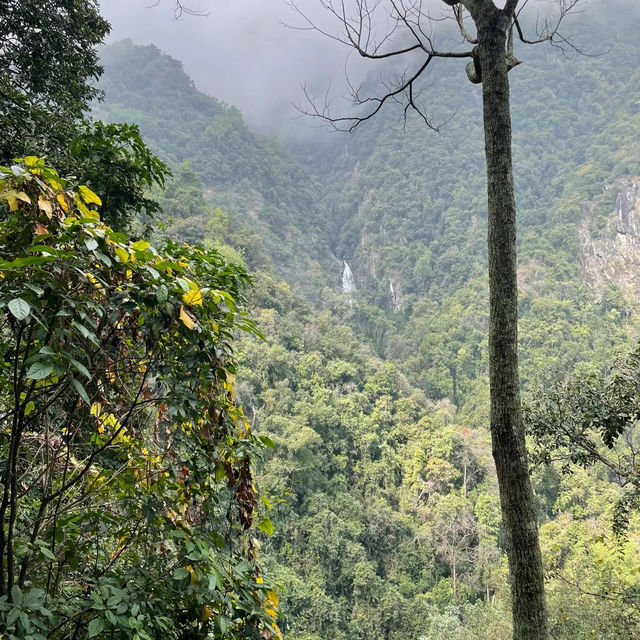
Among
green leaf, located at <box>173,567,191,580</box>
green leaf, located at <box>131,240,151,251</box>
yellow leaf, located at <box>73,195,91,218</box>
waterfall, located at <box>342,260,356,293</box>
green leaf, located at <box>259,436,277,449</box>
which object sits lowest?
green leaf, located at <box>173,567,191,580</box>

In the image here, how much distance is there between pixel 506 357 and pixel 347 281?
5825cm

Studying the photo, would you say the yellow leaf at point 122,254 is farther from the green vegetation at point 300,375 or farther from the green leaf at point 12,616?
the green leaf at point 12,616

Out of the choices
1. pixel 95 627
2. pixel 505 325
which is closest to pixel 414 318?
pixel 505 325

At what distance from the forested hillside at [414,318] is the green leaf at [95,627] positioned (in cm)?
42

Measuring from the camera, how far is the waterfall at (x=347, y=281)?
191ft

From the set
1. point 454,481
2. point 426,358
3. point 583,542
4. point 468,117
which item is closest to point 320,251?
point 426,358

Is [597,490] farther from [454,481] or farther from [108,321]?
[108,321]

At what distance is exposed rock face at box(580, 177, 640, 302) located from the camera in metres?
42.0

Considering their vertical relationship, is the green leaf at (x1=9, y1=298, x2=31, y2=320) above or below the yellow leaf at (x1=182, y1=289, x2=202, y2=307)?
below

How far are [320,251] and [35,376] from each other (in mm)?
60572

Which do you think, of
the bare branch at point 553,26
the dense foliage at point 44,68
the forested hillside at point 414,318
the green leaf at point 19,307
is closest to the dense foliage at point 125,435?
the green leaf at point 19,307

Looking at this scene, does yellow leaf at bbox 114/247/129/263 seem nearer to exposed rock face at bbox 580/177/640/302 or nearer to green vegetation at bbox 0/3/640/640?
green vegetation at bbox 0/3/640/640

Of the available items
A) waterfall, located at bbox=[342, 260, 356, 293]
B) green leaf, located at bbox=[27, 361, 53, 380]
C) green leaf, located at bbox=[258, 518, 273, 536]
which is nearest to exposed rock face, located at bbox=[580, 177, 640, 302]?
waterfall, located at bbox=[342, 260, 356, 293]

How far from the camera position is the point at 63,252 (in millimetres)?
746
